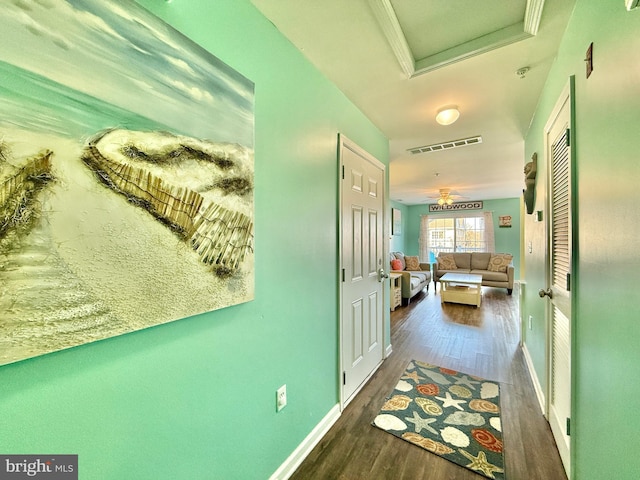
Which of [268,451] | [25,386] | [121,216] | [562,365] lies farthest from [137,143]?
[562,365]

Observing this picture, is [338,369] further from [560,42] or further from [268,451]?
[560,42]

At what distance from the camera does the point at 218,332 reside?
3.44 ft

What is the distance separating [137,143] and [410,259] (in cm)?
665

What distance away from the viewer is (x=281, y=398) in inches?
53.6

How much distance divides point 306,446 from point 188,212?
1.53 m

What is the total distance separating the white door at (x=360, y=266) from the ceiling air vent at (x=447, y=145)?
Result: 0.91 m

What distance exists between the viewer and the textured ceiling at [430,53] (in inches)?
49.8

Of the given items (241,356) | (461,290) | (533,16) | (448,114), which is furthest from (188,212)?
(461,290)

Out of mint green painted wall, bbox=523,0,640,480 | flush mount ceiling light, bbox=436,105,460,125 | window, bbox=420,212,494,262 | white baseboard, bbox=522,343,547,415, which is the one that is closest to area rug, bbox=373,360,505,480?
white baseboard, bbox=522,343,547,415

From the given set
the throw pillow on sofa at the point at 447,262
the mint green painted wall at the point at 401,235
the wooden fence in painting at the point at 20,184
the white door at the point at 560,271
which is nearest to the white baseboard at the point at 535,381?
the white door at the point at 560,271

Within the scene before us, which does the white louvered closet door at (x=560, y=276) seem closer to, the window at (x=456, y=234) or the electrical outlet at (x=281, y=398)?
the electrical outlet at (x=281, y=398)

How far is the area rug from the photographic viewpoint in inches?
60.0

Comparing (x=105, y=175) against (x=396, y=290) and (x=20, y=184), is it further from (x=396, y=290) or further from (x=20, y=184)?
(x=396, y=290)

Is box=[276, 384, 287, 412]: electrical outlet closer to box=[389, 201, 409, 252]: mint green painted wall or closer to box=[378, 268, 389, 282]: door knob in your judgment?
box=[378, 268, 389, 282]: door knob
